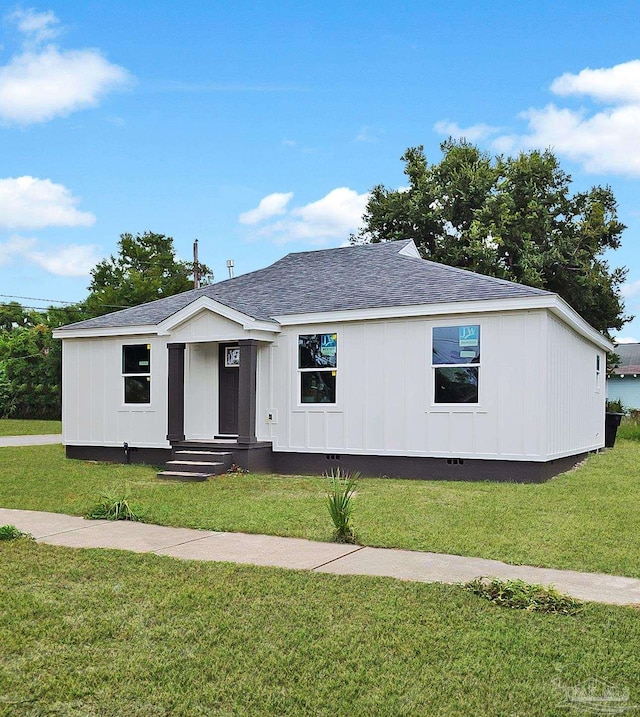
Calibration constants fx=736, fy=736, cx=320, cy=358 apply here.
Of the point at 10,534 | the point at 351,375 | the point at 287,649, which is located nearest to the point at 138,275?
the point at 351,375

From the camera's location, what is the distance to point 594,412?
720 inches

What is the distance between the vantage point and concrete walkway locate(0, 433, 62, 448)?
22.2 meters

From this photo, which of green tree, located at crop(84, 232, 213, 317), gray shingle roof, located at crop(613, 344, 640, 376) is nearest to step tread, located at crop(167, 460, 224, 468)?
green tree, located at crop(84, 232, 213, 317)

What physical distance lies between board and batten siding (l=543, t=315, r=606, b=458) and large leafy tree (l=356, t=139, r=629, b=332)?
10808mm

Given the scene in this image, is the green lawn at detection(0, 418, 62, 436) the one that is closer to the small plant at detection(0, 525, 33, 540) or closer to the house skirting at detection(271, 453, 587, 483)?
the house skirting at detection(271, 453, 587, 483)

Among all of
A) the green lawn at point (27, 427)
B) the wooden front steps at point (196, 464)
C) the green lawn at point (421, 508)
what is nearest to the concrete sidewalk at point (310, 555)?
the green lawn at point (421, 508)

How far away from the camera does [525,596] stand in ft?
17.2

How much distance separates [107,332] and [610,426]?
531 inches

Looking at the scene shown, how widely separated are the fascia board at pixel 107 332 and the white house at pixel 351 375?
0.11ft

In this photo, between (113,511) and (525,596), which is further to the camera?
(113,511)

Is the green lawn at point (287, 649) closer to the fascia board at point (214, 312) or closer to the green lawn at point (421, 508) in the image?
the green lawn at point (421, 508)

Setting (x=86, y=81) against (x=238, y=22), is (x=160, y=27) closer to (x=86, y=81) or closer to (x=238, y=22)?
(x=238, y=22)

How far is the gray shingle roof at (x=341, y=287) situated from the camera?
13.3 meters

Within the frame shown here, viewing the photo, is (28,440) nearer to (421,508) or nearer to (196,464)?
(196,464)
